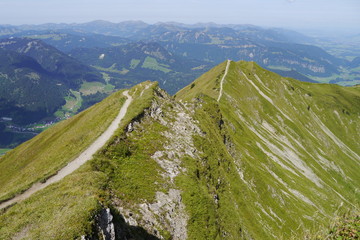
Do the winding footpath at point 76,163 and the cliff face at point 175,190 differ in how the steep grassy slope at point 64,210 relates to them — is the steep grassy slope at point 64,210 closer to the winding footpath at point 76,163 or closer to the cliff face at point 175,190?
the cliff face at point 175,190

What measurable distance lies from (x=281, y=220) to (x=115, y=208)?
56789 millimetres

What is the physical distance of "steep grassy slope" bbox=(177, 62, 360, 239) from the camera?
174 ft

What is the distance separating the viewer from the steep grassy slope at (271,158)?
53.2 m

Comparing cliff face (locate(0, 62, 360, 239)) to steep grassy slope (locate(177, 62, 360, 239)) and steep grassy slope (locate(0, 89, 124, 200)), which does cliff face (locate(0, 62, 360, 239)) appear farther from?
steep grassy slope (locate(0, 89, 124, 200))

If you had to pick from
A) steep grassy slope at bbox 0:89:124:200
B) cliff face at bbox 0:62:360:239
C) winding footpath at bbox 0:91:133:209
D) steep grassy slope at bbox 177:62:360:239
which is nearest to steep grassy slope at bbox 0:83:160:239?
cliff face at bbox 0:62:360:239

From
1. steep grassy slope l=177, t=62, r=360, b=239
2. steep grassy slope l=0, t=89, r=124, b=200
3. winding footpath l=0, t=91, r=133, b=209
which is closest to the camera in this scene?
winding footpath l=0, t=91, r=133, b=209

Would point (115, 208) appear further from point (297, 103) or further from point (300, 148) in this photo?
point (297, 103)

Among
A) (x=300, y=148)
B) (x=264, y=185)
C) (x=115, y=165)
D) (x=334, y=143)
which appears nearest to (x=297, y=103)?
(x=334, y=143)

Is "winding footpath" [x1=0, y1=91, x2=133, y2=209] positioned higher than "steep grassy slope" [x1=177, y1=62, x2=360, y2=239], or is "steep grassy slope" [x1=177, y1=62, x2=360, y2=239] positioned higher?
"winding footpath" [x1=0, y1=91, x2=133, y2=209]

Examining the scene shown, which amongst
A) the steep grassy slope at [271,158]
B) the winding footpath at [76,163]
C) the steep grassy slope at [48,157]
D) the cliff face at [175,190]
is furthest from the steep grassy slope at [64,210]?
the steep grassy slope at [271,158]

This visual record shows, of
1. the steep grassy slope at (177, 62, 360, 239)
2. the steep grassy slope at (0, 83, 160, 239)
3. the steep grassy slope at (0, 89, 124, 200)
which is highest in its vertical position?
the steep grassy slope at (0, 83, 160, 239)

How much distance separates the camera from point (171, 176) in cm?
3781

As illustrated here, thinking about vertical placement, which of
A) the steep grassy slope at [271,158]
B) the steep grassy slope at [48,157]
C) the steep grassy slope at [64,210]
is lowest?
the steep grassy slope at [271,158]

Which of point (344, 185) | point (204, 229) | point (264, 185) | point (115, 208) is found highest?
point (115, 208)
